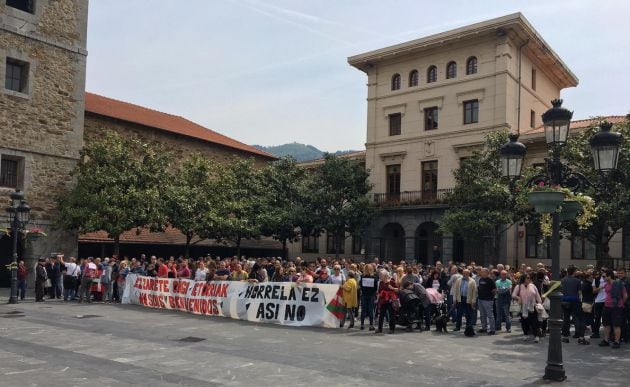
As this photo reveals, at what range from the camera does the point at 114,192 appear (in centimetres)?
2667

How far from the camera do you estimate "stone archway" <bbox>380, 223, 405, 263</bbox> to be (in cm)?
3894

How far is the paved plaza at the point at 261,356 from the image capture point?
895 centimetres

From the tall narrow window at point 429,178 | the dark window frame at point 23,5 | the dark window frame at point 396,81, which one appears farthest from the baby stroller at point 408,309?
the dark window frame at point 396,81

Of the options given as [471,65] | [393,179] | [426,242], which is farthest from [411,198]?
[471,65]

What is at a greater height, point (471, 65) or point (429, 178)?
point (471, 65)

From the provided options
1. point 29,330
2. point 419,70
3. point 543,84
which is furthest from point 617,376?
point 543,84

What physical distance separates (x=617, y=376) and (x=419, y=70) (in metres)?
30.3

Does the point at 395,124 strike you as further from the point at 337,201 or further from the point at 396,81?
the point at 337,201

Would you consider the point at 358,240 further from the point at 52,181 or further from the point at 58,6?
the point at 58,6

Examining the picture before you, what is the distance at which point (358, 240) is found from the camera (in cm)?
4194

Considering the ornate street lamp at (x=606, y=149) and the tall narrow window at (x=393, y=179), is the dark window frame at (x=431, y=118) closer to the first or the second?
the tall narrow window at (x=393, y=179)

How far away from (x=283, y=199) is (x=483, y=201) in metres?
12.6

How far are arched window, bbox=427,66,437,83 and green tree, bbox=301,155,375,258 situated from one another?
24.4ft

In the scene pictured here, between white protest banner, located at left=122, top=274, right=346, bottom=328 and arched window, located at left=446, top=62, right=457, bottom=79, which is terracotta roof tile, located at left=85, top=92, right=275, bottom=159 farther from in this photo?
white protest banner, located at left=122, top=274, right=346, bottom=328
